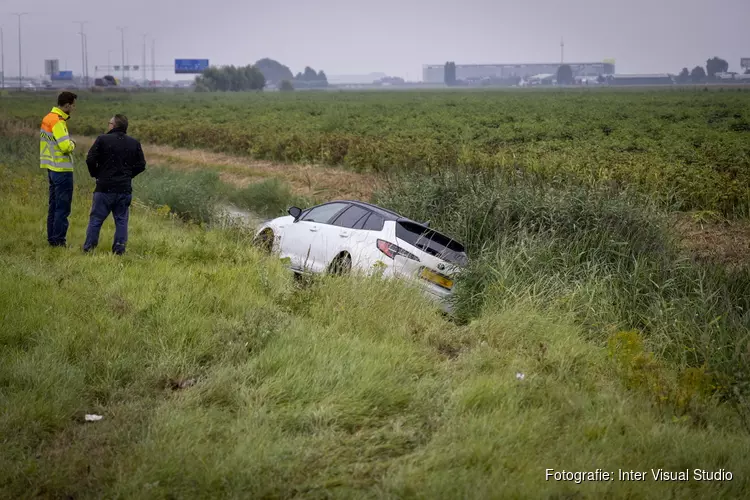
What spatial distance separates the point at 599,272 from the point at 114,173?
6588 millimetres

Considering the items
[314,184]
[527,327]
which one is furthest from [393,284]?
[314,184]

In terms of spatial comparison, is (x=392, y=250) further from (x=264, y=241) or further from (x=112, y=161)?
(x=112, y=161)

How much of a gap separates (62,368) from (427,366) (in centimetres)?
295

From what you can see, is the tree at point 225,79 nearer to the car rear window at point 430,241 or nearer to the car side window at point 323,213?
the car side window at point 323,213

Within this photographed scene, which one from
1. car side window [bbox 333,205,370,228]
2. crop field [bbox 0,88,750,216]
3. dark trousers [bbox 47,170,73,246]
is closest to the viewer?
dark trousers [bbox 47,170,73,246]

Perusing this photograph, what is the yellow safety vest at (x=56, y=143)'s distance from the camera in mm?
11195

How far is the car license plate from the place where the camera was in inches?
419

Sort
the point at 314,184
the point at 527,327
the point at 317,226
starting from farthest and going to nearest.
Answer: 1. the point at 314,184
2. the point at 317,226
3. the point at 527,327

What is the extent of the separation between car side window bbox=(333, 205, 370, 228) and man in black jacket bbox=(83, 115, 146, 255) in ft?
9.46

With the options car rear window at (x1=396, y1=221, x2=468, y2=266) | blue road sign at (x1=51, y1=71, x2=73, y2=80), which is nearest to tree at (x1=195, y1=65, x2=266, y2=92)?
blue road sign at (x1=51, y1=71, x2=73, y2=80)

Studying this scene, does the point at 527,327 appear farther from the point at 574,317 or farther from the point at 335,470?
the point at 335,470

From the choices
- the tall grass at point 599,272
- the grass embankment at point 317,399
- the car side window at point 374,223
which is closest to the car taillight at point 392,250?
the car side window at point 374,223

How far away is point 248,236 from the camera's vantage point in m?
13.9

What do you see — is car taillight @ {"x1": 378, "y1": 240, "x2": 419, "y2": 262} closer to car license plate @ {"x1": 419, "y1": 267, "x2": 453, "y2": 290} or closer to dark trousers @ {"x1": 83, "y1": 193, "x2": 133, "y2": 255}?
car license plate @ {"x1": 419, "y1": 267, "x2": 453, "y2": 290}
